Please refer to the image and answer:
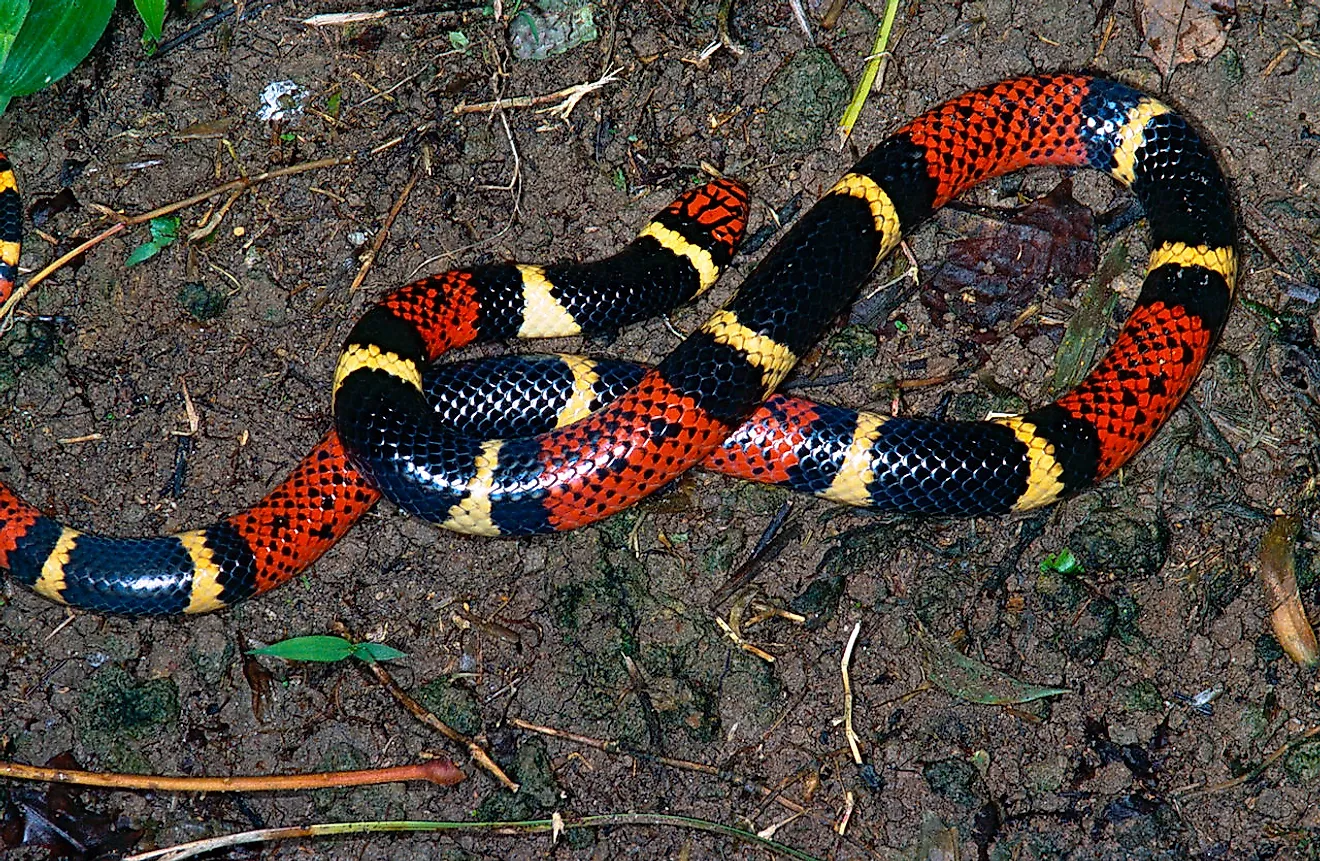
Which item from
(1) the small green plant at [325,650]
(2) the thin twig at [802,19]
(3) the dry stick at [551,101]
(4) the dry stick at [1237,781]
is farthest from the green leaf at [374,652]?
(2) the thin twig at [802,19]

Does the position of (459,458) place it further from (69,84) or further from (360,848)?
(69,84)

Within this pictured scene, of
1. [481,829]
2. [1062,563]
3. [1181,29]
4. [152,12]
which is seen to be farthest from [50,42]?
[1181,29]

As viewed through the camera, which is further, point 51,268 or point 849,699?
point 51,268

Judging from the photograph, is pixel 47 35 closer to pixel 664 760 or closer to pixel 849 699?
pixel 664 760

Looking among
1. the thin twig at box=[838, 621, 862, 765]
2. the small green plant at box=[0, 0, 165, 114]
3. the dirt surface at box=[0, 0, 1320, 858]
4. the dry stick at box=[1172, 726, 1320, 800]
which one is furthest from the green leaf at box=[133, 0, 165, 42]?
the dry stick at box=[1172, 726, 1320, 800]

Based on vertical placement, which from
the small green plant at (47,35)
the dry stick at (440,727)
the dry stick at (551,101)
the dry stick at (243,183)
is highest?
the small green plant at (47,35)

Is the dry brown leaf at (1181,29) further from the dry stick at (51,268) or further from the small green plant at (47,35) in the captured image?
the dry stick at (51,268)
